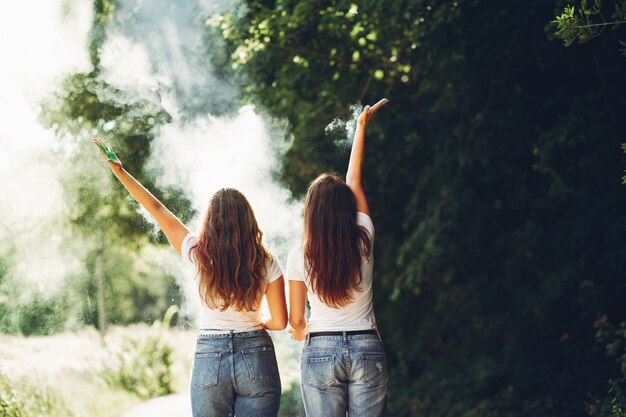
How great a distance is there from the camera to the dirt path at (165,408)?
23.5 ft

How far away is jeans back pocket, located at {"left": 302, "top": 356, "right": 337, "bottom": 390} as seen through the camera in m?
3.33

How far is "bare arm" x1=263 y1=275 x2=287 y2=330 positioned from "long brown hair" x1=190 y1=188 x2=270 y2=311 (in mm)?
45

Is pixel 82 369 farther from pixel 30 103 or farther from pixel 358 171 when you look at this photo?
pixel 358 171

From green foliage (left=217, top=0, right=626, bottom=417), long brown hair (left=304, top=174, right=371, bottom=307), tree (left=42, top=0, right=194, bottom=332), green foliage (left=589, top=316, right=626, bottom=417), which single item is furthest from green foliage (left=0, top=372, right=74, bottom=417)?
green foliage (left=589, top=316, right=626, bottom=417)

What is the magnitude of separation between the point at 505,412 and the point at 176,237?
16.5 feet

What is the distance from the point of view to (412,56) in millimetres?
7922

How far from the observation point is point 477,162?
7938mm

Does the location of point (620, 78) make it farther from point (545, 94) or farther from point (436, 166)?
point (436, 166)

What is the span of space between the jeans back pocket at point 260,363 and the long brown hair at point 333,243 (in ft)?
1.00

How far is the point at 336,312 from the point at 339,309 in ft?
0.05

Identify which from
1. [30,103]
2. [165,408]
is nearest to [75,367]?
[165,408]

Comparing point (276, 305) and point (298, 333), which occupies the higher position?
point (276, 305)

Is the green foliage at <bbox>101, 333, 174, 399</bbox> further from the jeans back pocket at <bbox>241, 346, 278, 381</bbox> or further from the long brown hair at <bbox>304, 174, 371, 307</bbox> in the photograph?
the long brown hair at <bbox>304, 174, 371, 307</bbox>

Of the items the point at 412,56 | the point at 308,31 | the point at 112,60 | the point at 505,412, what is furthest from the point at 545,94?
the point at 112,60
